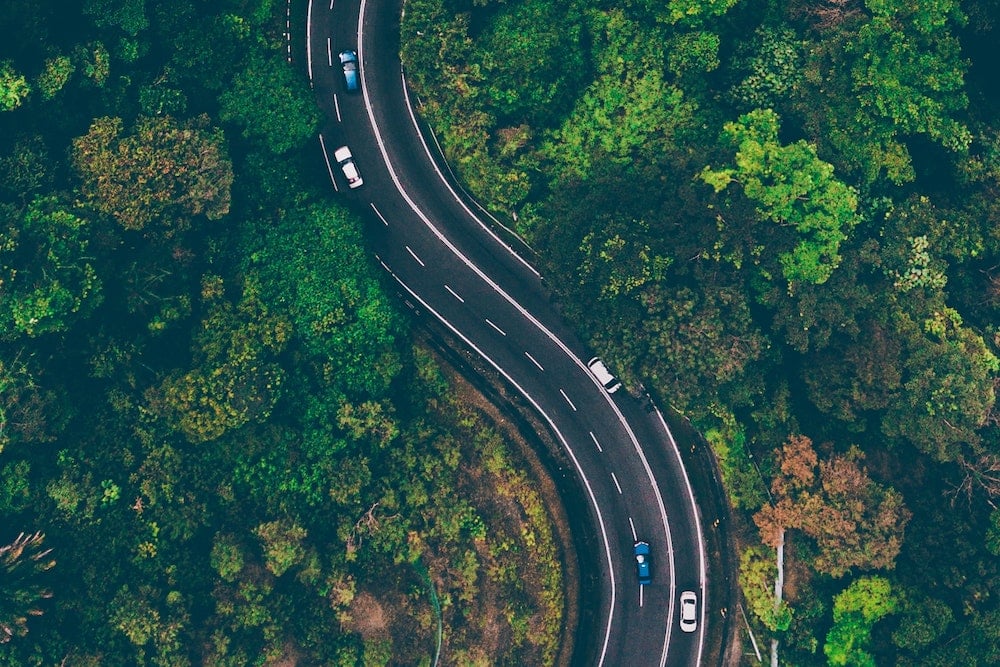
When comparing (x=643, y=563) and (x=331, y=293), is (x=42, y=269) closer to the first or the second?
(x=331, y=293)

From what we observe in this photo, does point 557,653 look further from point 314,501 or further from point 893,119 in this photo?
point 893,119

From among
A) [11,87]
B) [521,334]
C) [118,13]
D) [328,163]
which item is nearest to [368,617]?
[521,334]

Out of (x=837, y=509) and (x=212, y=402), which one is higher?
(x=212, y=402)

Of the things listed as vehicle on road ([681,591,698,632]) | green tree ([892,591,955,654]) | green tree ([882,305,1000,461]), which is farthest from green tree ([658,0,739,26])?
green tree ([892,591,955,654])

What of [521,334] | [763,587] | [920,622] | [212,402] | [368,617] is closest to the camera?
[212,402]

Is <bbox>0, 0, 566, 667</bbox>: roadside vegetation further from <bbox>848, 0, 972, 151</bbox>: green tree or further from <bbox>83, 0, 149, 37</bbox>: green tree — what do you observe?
<bbox>848, 0, 972, 151</bbox>: green tree

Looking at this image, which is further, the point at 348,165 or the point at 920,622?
the point at 348,165

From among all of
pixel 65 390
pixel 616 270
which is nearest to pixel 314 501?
pixel 65 390
